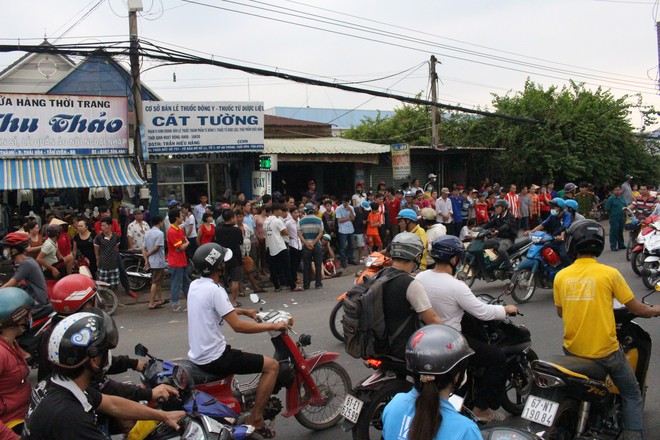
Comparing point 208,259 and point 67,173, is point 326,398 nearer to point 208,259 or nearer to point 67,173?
point 208,259

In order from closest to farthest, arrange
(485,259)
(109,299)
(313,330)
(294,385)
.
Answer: (294,385) < (313,330) < (109,299) < (485,259)

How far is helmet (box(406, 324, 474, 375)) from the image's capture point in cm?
254

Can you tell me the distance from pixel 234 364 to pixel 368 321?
1.11 metres

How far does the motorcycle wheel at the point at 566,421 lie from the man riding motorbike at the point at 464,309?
645 millimetres

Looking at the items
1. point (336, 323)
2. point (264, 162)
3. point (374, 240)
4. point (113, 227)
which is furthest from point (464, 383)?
point (264, 162)

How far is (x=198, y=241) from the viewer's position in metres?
11.5

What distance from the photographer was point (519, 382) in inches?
209

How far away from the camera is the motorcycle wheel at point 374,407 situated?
4285mm

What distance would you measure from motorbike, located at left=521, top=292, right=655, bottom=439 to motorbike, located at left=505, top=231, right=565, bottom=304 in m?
5.32

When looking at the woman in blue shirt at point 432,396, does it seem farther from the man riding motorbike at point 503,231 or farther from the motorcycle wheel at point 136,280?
the motorcycle wheel at point 136,280

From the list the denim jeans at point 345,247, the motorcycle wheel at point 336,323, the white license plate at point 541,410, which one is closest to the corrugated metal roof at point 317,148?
the denim jeans at point 345,247

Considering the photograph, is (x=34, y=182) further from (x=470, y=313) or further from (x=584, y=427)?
(x=584, y=427)

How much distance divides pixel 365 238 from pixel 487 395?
10.4m

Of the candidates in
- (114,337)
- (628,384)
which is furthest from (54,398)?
(628,384)
